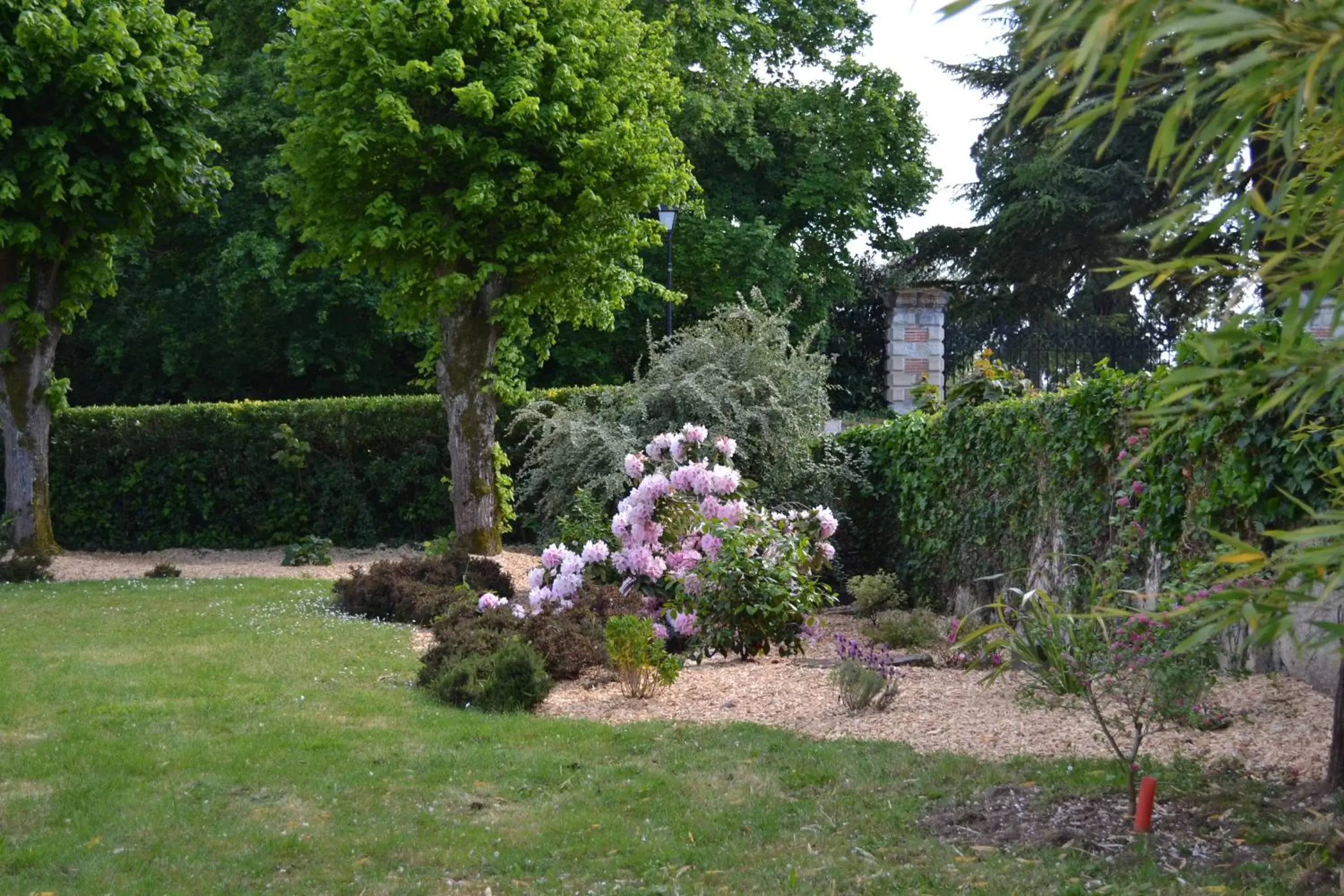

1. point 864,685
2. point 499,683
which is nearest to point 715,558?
point 499,683

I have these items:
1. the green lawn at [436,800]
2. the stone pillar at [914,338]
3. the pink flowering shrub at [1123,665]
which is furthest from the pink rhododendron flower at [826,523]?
the stone pillar at [914,338]

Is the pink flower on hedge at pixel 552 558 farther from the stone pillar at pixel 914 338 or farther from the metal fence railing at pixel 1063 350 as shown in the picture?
the stone pillar at pixel 914 338

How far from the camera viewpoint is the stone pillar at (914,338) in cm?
1844

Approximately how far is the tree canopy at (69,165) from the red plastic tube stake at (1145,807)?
11.5m

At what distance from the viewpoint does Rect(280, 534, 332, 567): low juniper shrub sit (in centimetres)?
1449

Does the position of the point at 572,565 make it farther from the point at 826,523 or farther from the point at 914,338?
the point at 914,338

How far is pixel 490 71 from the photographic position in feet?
41.5

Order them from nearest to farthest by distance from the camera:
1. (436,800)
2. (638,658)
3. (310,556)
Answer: (436,800)
(638,658)
(310,556)

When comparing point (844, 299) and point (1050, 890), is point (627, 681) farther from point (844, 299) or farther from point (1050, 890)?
point (844, 299)

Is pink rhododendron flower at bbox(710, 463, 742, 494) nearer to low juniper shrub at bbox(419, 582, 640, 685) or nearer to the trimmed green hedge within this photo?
low juniper shrub at bbox(419, 582, 640, 685)

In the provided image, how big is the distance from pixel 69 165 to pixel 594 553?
24.4 ft

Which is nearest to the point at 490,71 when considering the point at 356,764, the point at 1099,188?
the point at 356,764

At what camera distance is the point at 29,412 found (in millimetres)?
13867

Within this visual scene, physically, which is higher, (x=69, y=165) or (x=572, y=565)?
(x=69, y=165)
